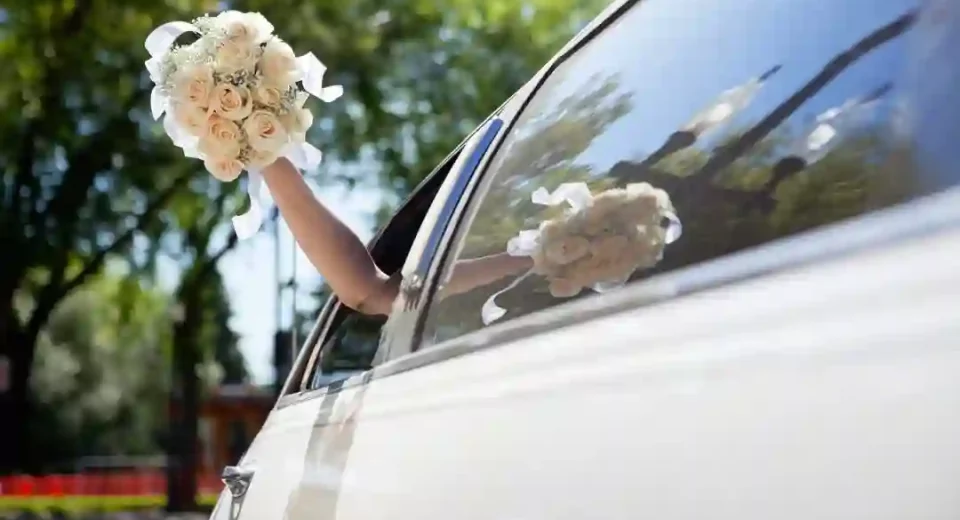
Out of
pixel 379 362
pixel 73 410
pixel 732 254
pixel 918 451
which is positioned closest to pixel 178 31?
pixel 379 362

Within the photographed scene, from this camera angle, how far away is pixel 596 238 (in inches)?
70.3

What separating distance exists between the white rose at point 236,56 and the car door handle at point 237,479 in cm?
106

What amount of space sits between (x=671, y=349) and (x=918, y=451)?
1.25 feet

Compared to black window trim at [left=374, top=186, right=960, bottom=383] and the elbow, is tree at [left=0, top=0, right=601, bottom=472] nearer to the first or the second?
the elbow

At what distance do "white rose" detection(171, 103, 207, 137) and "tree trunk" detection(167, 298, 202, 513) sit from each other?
62.8 ft

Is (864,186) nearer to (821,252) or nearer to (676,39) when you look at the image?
(821,252)

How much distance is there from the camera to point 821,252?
1.12 metres

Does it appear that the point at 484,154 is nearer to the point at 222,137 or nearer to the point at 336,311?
the point at 222,137

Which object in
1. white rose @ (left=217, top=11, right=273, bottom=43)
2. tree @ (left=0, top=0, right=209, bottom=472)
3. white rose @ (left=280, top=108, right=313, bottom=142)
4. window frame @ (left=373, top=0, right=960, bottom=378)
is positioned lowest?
window frame @ (left=373, top=0, right=960, bottom=378)

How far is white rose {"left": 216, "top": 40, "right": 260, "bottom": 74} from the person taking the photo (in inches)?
100

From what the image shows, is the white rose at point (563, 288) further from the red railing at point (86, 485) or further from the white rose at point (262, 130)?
the red railing at point (86, 485)

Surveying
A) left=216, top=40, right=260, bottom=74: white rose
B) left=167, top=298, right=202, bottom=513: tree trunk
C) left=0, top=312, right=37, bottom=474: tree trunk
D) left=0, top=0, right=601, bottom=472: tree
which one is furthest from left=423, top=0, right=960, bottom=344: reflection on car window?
left=167, top=298, right=202, bottom=513: tree trunk

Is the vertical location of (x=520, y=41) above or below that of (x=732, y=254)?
above

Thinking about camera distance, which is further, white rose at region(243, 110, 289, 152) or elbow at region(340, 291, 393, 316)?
elbow at region(340, 291, 393, 316)
